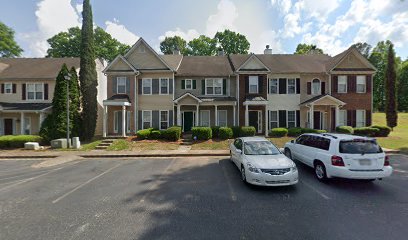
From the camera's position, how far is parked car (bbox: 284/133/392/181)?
6.82 m

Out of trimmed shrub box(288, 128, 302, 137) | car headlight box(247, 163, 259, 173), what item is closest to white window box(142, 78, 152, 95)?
trimmed shrub box(288, 128, 302, 137)

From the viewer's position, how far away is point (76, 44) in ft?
150

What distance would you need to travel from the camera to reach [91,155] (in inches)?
532

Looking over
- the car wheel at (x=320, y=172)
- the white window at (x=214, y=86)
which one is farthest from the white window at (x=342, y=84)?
the car wheel at (x=320, y=172)

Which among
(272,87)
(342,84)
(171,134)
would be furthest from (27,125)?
(342,84)

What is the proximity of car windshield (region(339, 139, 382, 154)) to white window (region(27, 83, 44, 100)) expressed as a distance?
2751 centimetres

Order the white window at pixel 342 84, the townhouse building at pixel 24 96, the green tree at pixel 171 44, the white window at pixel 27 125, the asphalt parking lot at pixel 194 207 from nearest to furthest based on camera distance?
the asphalt parking lot at pixel 194 207
the white window at pixel 342 84
the townhouse building at pixel 24 96
the white window at pixel 27 125
the green tree at pixel 171 44

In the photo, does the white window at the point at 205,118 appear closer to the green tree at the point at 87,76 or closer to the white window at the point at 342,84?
the green tree at the point at 87,76

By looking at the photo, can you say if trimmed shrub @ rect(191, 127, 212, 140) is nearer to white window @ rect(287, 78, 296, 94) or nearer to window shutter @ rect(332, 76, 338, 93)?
white window @ rect(287, 78, 296, 94)

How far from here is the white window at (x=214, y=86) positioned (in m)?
21.3

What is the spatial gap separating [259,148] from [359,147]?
339 centimetres

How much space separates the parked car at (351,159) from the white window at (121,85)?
18269 millimetres

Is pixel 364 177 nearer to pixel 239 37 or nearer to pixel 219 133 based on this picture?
pixel 219 133

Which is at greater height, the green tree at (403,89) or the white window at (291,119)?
the green tree at (403,89)
